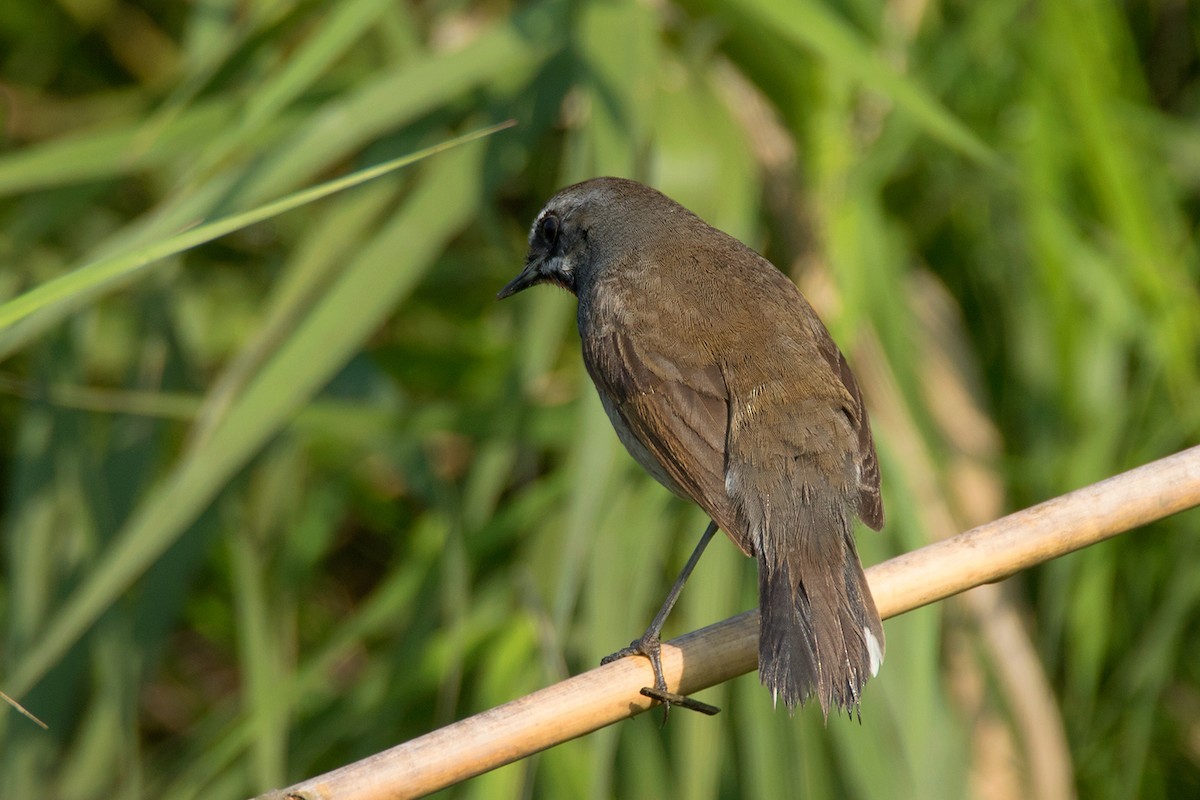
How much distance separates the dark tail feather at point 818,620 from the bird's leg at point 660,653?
0.19 metres

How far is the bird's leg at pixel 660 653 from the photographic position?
2436mm

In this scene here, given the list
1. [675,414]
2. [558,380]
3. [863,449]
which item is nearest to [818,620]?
[863,449]

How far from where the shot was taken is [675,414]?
9.54 feet

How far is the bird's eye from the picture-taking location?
351cm

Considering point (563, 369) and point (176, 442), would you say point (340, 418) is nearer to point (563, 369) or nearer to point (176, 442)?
point (563, 369)

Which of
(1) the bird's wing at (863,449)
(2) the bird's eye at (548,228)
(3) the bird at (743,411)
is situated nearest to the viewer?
(3) the bird at (743,411)

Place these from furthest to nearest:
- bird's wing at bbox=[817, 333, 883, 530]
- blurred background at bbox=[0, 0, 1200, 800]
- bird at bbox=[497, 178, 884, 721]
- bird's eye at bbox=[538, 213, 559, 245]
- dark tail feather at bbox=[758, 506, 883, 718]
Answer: bird's eye at bbox=[538, 213, 559, 245] < blurred background at bbox=[0, 0, 1200, 800] < bird's wing at bbox=[817, 333, 883, 530] < bird at bbox=[497, 178, 884, 721] < dark tail feather at bbox=[758, 506, 883, 718]

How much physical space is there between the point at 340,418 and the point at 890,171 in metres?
1.91

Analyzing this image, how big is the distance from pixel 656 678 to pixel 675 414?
67 centimetres

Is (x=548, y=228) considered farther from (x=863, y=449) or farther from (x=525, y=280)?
(x=863, y=449)

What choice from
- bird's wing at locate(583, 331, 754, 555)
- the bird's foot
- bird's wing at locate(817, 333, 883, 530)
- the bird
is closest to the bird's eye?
the bird

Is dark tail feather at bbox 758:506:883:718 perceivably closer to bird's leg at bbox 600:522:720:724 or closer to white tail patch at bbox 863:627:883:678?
white tail patch at bbox 863:627:883:678

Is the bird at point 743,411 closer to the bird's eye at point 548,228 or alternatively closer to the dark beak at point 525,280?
the bird's eye at point 548,228

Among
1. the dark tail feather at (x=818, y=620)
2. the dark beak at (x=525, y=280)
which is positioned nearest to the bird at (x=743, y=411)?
the dark tail feather at (x=818, y=620)
